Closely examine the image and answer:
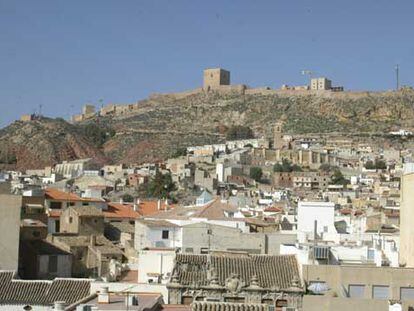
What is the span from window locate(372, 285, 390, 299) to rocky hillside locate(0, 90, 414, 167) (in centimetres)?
10993

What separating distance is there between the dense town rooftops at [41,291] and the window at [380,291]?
8083 millimetres

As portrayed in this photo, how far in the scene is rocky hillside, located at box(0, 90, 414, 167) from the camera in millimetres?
137625

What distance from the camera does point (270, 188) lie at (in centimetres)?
9644

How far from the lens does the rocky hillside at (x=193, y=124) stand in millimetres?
137625

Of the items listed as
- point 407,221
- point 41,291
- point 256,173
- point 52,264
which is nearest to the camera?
point 41,291

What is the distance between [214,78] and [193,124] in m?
18.4

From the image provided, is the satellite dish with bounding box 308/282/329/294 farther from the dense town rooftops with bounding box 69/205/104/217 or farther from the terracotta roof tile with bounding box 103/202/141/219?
the terracotta roof tile with bounding box 103/202/141/219

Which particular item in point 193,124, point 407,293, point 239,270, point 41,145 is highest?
point 193,124

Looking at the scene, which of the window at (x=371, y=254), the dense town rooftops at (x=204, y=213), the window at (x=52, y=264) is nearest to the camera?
the window at (x=371, y=254)

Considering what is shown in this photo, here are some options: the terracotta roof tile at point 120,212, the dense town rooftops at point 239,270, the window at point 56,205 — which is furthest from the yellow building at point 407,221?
the window at point 56,205

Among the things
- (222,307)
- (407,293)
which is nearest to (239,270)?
(407,293)

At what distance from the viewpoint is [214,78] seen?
179 m

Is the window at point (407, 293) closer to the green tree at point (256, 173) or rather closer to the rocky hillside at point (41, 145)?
the green tree at point (256, 173)

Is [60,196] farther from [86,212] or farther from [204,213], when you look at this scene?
[204,213]
